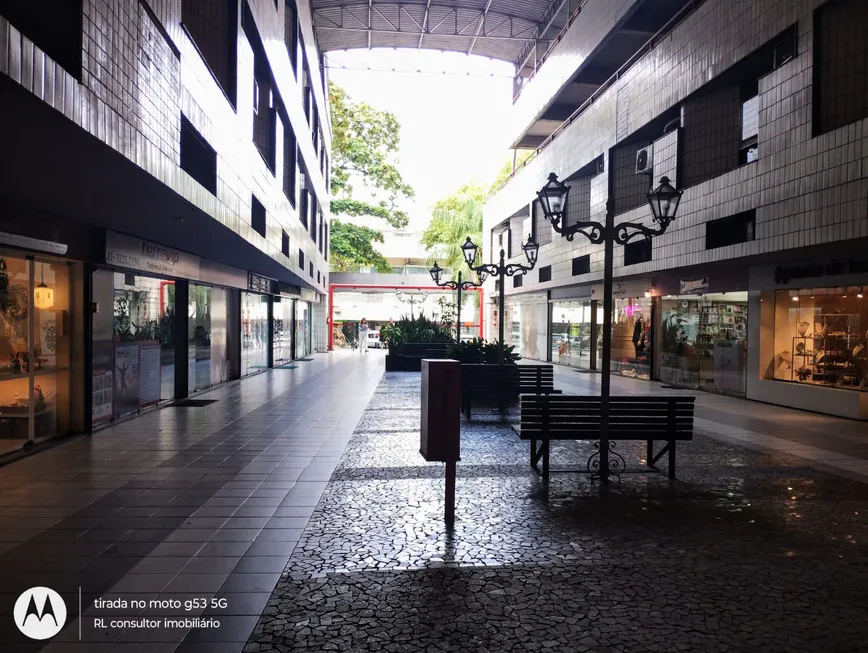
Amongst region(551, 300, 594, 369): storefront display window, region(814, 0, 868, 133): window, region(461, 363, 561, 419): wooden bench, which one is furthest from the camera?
region(551, 300, 594, 369): storefront display window

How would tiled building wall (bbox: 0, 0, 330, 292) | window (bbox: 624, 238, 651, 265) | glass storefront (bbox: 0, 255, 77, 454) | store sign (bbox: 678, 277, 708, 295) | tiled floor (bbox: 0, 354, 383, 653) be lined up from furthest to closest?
window (bbox: 624, 238, 651, 265) → store sign (bbox: 678, 277, 708, 295) → glass storefront (bbox: 0, 255, 77, 454) → tiled building wall (bbox: 0, 0, 330, 292) → tiled floor (bbox: 0, 354, 383, 653)

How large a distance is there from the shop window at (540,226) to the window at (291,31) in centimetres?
1228

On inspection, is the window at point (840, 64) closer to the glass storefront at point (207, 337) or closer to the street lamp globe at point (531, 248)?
the street lamp globe at point (531, 248)

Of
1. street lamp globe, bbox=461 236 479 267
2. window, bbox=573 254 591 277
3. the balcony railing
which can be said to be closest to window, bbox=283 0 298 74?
street lamp globe, bbox=461 236 479 267

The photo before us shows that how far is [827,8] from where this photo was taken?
10539mm

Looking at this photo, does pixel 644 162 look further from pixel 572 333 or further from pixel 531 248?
pixel 572 333

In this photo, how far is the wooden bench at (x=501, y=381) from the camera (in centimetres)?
1016

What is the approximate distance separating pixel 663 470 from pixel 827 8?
8.94 m

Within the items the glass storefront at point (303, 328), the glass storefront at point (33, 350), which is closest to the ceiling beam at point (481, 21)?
the glass storefront at point (303, 328)

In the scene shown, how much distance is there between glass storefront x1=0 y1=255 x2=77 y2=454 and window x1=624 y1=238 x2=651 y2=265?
47.8ft

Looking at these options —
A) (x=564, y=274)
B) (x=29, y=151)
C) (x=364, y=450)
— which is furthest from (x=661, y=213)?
(x=564, y=274)

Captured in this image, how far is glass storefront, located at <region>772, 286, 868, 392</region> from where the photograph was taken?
1141cm

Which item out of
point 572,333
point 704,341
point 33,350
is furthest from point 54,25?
point 572,333

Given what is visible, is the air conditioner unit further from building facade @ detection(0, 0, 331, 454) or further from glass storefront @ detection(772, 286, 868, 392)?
building facade @ detection(0, 0, 331, 454)
